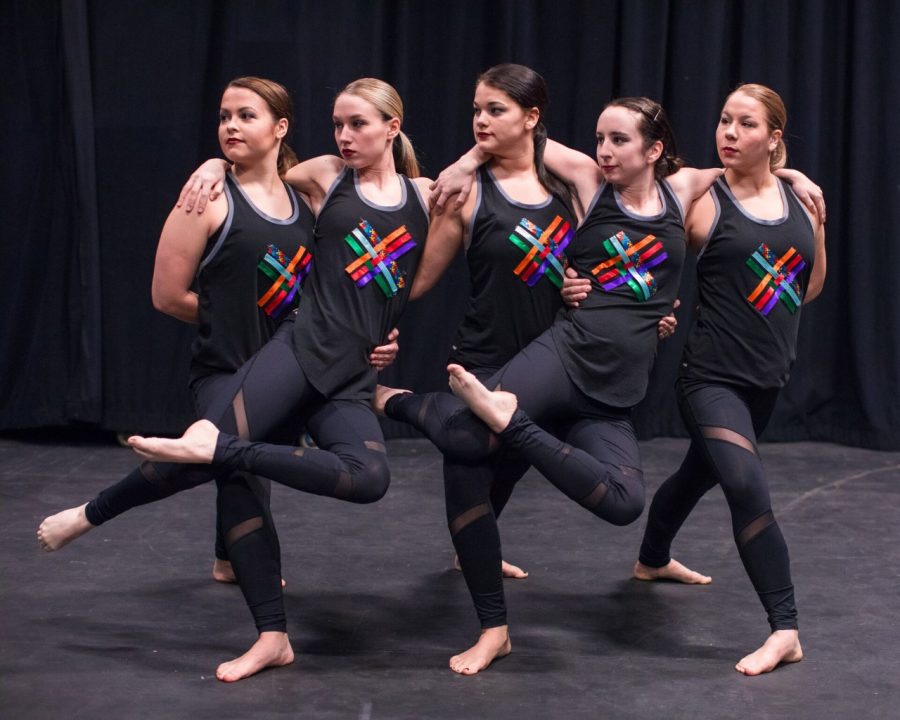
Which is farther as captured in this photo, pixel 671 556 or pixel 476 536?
pixel 671 556

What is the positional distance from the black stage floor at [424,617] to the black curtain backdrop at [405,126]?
35.0 inches

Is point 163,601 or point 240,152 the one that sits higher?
point 240,152

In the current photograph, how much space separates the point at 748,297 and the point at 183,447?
1424 millimetres

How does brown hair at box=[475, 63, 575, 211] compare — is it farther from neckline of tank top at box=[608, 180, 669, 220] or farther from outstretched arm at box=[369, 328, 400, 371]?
outstretched arm at box=[369, 328, 400, 371]

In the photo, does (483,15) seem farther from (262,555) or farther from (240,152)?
(262,555)

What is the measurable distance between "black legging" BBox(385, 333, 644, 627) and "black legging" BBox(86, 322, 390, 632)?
0.19 metres

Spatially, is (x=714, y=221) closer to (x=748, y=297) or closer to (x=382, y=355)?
(x=748, y=297)

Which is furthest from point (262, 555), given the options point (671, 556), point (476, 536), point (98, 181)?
point (98, 181)

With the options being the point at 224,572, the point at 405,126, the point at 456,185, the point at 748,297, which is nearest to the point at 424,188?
the point at 456,185

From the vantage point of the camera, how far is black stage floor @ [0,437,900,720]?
282cm

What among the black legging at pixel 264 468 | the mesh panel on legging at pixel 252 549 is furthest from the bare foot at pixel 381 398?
the mesh panel on legging at pixel 252 549

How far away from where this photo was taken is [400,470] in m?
5.06

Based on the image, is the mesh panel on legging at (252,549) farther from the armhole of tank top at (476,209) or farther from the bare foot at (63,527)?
the armhole of tank top at (476,209)

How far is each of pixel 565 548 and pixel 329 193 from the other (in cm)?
144
